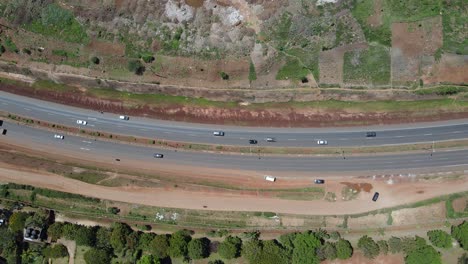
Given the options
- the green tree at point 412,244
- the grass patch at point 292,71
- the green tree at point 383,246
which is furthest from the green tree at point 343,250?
the grass patch at point 292,71

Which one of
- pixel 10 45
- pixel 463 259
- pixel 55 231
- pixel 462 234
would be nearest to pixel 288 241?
pixel 462 234

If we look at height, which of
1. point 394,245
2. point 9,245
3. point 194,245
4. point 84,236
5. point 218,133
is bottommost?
point 9,245

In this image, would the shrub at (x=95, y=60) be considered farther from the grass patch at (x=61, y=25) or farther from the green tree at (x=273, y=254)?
the green tree at (x=273, y=254)

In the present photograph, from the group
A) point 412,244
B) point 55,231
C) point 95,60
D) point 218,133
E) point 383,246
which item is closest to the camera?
point 412,244

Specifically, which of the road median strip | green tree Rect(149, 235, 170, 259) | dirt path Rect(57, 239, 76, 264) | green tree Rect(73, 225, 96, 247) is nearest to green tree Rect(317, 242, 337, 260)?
the road median strip

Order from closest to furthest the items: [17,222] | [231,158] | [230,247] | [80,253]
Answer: [230,247] < [17,222] < [80,253] < [231,158]

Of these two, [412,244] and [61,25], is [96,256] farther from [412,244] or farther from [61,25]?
[412,244]

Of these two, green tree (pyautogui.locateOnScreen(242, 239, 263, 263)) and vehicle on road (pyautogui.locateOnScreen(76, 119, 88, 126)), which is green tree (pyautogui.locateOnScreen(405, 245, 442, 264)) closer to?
green tree (pyautogui.locateOnScreen(242, 239, 263, 263))
